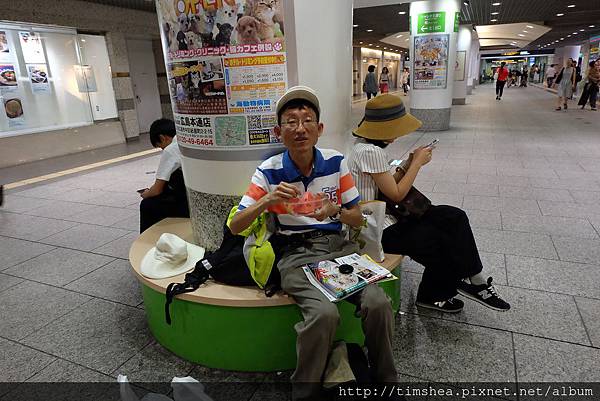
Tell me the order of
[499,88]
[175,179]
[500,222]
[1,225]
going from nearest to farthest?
1. [175,179]
2. [500,222]
3. [1,225]
4. [499,88]

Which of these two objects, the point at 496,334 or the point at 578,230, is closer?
the point at 496,334

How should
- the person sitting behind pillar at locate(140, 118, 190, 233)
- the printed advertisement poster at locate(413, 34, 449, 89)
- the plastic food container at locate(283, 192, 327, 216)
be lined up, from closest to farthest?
the plastic food container at locate(283, 192, 327, 216) < the person sitting behind pillar at locate(140, 118, 190, 233) < the printed advertisement poster at locate(413, 34, 449, 89)

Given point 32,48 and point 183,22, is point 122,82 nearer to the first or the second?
point 32,48

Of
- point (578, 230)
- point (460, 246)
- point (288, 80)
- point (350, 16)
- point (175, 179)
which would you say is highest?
point (350, 16)

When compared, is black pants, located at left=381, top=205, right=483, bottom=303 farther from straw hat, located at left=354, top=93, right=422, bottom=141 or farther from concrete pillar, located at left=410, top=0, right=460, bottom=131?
concrete pillar, located at left=410, top=0, right=460, bottom=131

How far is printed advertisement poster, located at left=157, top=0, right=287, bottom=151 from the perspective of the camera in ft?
6.75

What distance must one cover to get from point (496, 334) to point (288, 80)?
1872mm

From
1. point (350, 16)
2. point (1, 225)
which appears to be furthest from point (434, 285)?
point (1, 225)

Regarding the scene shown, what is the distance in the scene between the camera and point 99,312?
2.71 m

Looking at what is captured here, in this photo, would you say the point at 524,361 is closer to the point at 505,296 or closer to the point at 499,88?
the point at 505,296

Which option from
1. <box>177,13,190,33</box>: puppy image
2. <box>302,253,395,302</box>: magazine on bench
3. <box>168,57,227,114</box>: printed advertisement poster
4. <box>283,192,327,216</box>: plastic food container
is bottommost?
<box>302,253,395,302</box>: magazine on bench

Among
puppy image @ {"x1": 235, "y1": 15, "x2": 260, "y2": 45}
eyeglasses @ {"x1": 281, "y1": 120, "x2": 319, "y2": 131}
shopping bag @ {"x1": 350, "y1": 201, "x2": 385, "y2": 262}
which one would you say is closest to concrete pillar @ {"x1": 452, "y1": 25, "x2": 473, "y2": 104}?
shopping bag @ {"x1": 350, "y1": 201, "x2": 385, "y2": 262}

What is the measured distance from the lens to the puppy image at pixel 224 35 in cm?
207

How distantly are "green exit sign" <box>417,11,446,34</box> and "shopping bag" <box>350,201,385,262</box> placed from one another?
9.13 metres
